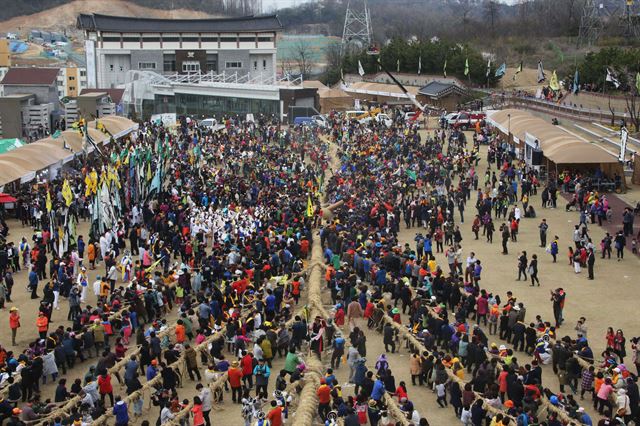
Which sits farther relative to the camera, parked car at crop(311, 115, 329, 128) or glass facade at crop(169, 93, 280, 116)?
glass facade at crop(169, 93, 280, 116)

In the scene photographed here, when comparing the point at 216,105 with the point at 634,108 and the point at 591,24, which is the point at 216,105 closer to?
the point at 634,108

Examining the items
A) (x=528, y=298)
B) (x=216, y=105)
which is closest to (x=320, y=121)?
(x=216, y=105)

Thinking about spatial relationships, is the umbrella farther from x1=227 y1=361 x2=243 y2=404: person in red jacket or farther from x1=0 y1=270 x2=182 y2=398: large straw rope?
x1=227 y1=361 x2=243 y2=404: person in red jacket

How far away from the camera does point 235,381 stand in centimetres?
1716

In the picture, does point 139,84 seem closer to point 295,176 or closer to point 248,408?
point 295,176

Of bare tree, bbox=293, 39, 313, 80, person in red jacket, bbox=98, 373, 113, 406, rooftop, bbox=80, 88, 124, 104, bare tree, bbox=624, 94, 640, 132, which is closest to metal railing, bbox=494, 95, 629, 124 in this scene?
bare tree, bbox=624, 94, 640, 132

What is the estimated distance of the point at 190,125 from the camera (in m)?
58.4

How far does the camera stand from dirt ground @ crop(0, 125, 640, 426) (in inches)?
696

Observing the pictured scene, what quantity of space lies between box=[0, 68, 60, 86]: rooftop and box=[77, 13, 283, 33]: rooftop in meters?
19.1

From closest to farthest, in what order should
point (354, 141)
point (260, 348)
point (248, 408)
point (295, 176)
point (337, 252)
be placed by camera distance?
point (248, 408), point (260, 348), point (337, 252), point (295, 176), point (354, 141)

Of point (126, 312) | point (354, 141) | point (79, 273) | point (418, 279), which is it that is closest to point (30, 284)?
point (79, 273)

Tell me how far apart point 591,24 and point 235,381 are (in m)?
66.1

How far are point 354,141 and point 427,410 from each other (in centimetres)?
3352

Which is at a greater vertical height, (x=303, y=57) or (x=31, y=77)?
(x=31, y=77)
